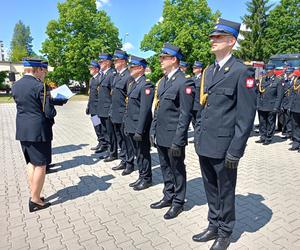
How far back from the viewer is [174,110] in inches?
149

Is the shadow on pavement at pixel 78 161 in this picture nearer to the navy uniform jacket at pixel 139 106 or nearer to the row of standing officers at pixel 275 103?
the navy uniform jacket at pixel 139 106

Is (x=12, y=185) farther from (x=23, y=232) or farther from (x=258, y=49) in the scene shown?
(x=258, y=49)

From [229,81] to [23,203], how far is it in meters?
3.52

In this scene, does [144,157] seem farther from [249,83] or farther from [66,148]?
[66,148]

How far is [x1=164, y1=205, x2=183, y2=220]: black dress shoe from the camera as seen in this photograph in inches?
150

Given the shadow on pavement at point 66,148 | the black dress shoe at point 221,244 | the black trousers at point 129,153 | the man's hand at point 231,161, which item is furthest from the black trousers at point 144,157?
the shadow on pavement at point 66,148

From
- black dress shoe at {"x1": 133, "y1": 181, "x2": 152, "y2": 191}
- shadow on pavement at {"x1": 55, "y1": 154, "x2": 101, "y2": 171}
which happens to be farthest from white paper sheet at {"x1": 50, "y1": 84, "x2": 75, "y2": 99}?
shadow on pavement at {"x1": 55, "y1": 154, "x2": 101, "y2": 171}

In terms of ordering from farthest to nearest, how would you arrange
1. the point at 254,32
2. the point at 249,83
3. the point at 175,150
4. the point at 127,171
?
the point at 254,32 < the point at 127,171 < the point at 175,150 < the point at 249,83

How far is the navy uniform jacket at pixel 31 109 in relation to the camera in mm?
3867

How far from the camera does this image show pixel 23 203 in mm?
4371

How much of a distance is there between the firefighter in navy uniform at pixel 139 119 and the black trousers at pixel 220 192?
61.6 inches

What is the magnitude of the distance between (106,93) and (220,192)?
13.1ft

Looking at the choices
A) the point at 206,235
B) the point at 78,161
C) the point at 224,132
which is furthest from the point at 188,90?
the point at 78,161

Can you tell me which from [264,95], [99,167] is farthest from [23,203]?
[264,95]
